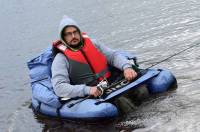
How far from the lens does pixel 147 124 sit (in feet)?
22.2

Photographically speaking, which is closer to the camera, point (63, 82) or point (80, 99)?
point (80, 99)

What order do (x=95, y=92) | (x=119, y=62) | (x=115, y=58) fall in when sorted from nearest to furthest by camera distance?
(x=95, y=92), (x=119, y=62), (x=115, y=58)

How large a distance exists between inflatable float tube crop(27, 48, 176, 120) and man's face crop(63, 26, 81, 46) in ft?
2.57

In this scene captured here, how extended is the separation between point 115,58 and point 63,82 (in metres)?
1.09

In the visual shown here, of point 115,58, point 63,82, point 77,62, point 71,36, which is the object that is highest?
point 71,36

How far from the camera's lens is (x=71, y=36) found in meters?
7.82

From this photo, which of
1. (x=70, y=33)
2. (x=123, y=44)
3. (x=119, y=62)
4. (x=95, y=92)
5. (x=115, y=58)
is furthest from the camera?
(x=123, y=44)

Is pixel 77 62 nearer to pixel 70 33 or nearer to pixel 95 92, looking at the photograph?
pixel 70 33

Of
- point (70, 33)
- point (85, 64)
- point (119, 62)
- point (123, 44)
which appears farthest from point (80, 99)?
point (123, 44)

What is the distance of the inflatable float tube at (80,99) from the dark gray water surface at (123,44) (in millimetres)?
212

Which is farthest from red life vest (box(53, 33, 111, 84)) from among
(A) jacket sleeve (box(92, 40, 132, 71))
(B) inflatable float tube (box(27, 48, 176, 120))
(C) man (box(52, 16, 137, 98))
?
(B) inflatable float tube (box(27, 48, 176, 120))

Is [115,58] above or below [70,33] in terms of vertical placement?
below

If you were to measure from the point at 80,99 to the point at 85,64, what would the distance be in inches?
27.8

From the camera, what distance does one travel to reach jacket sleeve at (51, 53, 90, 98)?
742cm
